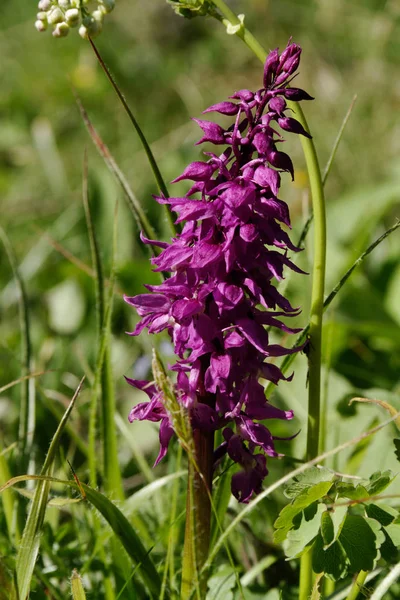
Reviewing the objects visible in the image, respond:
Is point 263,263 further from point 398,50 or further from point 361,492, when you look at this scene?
point 398,50

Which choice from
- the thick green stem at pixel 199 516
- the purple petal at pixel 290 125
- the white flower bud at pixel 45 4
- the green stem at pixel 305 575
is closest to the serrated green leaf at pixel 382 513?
the green stem at pixel 305 575

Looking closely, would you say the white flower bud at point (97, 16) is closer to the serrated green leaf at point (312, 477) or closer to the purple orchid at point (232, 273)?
the purple orchid at point (232, 273)

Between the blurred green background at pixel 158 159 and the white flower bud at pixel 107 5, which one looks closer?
the white flower bud at pixel 107 5

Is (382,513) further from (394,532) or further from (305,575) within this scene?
(305,575)

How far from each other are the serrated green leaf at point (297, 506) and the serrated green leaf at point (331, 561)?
6cm

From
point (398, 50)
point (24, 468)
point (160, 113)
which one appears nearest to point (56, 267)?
point (24, 468)

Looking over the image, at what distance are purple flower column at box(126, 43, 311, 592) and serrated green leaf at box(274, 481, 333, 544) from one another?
0.29 ft

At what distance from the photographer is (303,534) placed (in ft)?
4.13

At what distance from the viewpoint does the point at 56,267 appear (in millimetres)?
3535

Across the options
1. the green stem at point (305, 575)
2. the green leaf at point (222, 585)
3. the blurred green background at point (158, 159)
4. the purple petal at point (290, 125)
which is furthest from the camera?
the blurred green background at point (158, 159)

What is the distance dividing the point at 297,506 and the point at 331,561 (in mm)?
105

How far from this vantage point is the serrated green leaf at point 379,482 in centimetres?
124

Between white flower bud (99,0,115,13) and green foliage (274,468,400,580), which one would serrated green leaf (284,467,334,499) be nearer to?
green foliage (274,468,400,580)

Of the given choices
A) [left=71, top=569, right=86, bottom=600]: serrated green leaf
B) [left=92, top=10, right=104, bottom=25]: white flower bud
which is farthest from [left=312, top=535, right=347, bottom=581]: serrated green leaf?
[left=92, top=10, right=104, bottom=25]: white flower bud
